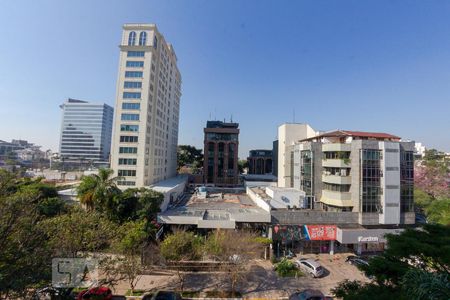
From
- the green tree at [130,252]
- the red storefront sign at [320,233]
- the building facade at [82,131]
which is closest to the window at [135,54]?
the green tree at [130,252]

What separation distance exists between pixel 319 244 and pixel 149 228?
70.1ft

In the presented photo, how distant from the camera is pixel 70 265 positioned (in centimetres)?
1292

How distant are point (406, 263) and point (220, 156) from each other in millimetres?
53034

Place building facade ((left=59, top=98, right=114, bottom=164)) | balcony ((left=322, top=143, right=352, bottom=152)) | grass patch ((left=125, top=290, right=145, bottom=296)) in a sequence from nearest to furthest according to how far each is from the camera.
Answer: grass patch ((left=125, top=290, right=145, bottom=296)) → balcony ((left=322, top=143, right=352, bottom=152)) → building facade ((left=59, top=98, right=114, bottom=164))

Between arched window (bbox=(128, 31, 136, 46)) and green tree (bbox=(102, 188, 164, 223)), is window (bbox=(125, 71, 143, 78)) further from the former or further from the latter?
green tree (bbox=(102, 188, 164, 223))

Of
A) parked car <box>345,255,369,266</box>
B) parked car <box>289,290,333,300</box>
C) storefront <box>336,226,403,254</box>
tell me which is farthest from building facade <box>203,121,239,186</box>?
parked car <box>289,290,333,300</box>

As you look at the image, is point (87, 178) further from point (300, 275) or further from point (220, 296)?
point (300, 275)

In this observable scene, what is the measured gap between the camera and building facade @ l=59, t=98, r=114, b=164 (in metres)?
128

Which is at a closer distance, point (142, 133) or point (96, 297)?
point (96, 297)

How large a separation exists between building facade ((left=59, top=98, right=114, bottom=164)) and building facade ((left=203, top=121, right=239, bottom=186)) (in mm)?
96867

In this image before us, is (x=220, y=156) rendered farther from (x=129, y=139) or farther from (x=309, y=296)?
(x=309, y=296)

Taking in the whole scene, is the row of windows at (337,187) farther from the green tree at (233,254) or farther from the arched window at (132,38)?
the arched window at (132,38)

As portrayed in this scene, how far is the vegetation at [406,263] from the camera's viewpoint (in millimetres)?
8961

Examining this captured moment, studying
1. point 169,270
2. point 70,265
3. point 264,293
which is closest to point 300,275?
point 264,293
